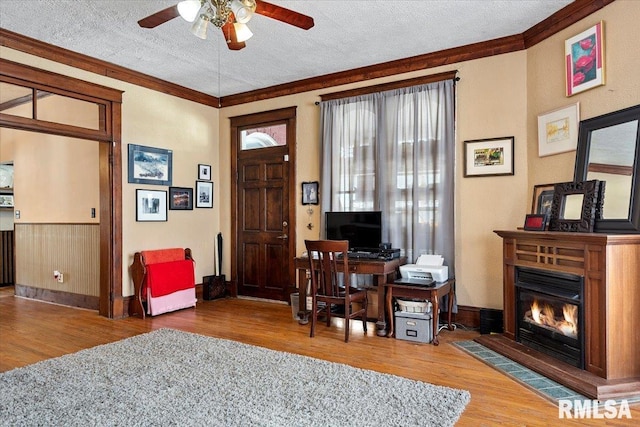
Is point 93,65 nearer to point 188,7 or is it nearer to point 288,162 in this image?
point 288,162

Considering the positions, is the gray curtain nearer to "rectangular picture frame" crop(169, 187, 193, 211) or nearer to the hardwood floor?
the hardwood floor

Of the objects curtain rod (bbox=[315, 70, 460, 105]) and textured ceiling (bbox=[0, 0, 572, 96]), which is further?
curtain rod (bbox=[315, 70, 460, 105])

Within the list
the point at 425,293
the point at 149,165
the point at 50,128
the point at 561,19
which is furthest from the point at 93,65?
the point at 561,19

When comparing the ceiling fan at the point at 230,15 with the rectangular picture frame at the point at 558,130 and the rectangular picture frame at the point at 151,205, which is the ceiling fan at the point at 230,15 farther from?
the rectangular picture frame at the point at 151,205

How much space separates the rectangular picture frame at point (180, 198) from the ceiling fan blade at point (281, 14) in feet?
11.3

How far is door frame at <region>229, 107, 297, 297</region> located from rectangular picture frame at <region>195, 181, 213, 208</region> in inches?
13.1

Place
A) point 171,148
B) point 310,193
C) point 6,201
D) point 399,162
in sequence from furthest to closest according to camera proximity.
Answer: point 6,201
point 171,148
point 310,193
point 399,162

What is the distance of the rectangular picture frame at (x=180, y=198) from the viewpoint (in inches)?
223

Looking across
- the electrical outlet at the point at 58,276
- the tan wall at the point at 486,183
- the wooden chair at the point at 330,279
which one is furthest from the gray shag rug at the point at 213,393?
the electrical outlet at the point at 58,276

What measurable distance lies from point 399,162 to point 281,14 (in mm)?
2393

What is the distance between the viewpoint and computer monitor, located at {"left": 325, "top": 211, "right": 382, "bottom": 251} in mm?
4656

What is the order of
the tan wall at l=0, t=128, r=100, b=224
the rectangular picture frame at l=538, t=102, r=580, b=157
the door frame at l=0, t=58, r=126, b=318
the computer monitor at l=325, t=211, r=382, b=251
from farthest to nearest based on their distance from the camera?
the tan wall at l=0, t=128, r=100, b=224 < the door frame at l=0, t=58, r=126, b=318 < the computer monitor at l=325, t=211, r=382, b=251 < the rectangular picture frame at l=538, t=102, r=580, b=157

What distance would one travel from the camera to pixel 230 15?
2.85 m

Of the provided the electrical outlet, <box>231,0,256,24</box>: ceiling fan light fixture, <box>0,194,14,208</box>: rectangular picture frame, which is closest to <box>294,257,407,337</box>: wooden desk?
<box>231,0,256,24</box>: ceiling fan light fixture
